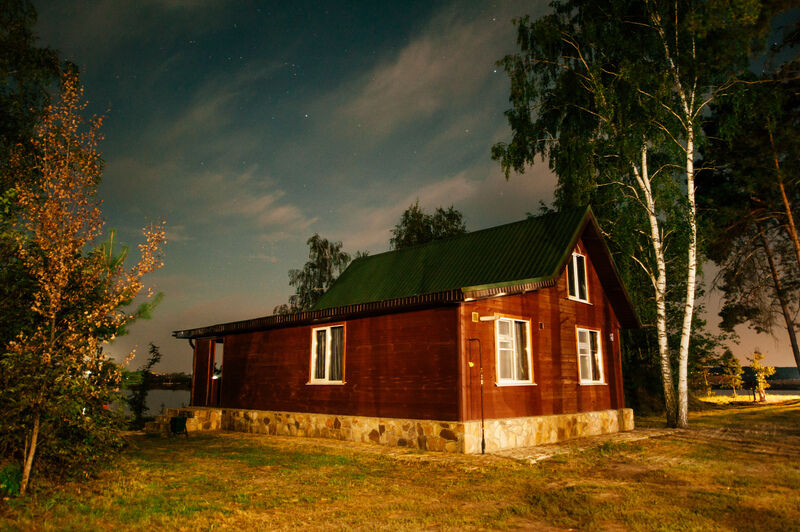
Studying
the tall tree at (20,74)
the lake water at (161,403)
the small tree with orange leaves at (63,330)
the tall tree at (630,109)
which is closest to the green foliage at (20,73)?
the tall tree at (20,74)

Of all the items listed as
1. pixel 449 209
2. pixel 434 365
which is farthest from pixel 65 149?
pixel 449 209

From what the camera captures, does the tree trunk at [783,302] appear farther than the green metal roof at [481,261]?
Yes

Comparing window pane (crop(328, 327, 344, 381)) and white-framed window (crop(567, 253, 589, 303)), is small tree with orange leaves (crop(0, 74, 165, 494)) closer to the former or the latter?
window pane (crop(328, 327, 344, 381))

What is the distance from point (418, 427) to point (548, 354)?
4396mm

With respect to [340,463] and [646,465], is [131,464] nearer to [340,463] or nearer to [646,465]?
[340,463]

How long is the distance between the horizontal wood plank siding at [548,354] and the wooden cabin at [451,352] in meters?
0.04

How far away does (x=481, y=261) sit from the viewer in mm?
15641

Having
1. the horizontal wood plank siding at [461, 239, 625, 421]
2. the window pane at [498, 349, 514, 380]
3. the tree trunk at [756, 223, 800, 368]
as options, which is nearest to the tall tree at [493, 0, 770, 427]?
the horizontal wood plank siding at [461, 239, 625, 421]

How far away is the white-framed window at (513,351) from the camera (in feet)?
42.4

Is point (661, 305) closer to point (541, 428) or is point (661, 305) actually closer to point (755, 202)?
point (541, 428)

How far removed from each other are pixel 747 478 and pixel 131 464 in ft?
35.6

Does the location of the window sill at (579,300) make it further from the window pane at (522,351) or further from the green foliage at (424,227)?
the green foliage at (424,227)

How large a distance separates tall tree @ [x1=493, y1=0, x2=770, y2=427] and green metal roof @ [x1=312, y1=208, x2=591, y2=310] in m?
2.73

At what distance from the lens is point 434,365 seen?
12211 millimetres
